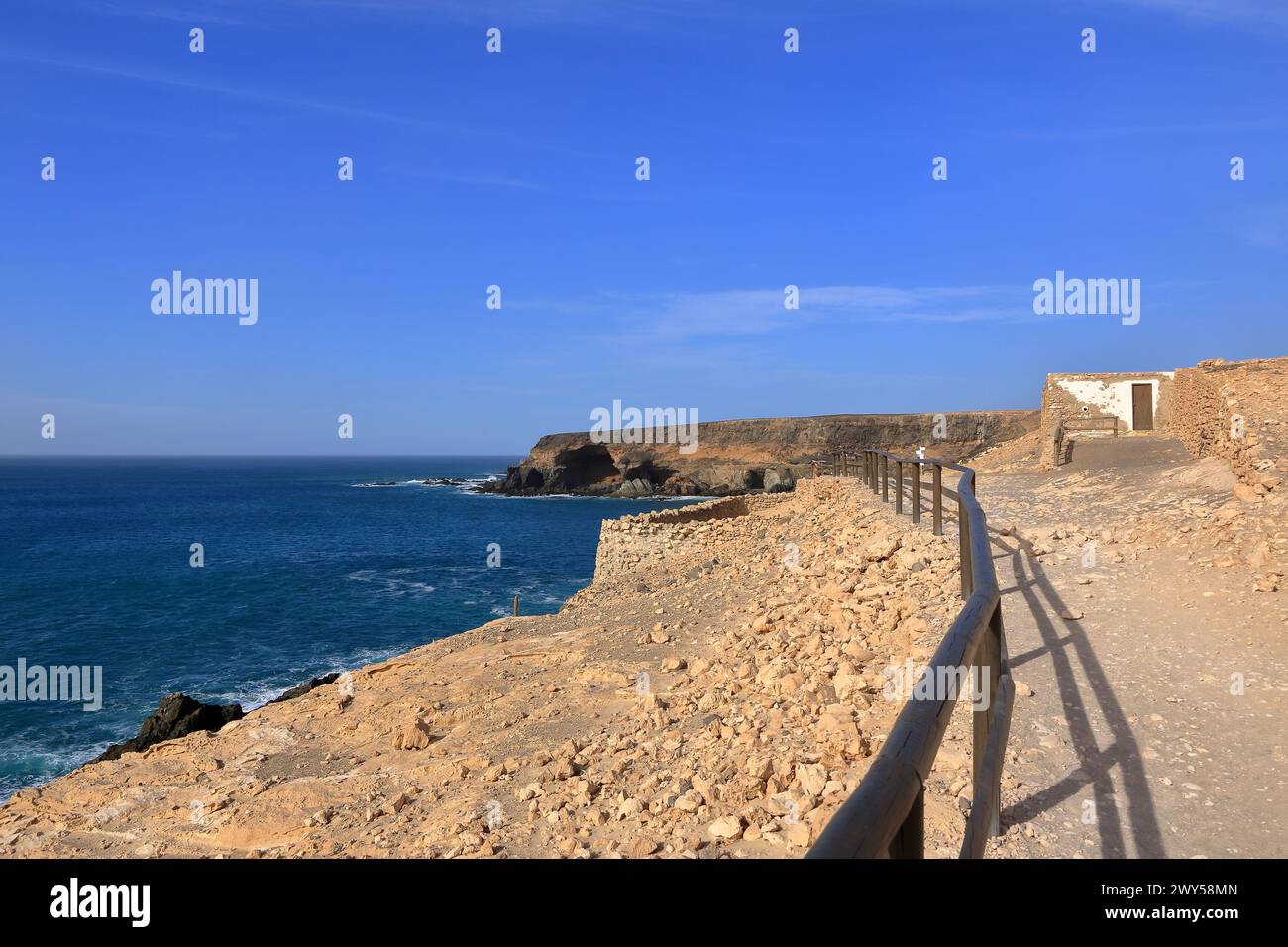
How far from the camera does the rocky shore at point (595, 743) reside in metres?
5.08

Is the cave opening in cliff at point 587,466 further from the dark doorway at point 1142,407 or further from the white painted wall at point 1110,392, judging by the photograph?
the dark doorway at point 1142,407

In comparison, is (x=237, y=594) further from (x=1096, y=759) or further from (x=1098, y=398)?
(x=1096, y=759)

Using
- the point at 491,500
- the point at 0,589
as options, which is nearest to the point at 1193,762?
the point at 0,589

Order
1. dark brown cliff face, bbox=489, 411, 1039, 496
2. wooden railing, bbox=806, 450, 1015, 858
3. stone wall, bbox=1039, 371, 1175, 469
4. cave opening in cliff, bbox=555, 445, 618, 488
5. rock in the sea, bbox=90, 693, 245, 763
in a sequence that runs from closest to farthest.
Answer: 1. wooden railing, bbox=806, 450, 1015, 858
2. rock in the sea, bbox=90, 693, 245, 763
3. stone wall, bbox=1039, 371, 1175, 469
4. dark brown cliff face, bbox=489, 411, 1039, 496
5. cave opening in cliff, bbox=555, 445, 618, 488

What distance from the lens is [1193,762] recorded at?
3.89 metres

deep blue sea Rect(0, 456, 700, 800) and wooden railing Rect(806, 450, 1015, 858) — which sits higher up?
wooden railing Rect(806, 450, 1015, 858)

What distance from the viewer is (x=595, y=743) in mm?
7621

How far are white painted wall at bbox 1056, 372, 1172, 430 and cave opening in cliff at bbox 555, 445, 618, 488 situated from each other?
68598 millimetres

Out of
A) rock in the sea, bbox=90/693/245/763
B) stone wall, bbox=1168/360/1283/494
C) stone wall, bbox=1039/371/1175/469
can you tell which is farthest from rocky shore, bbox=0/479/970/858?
stone wall, bbox=1039/371/1175/469

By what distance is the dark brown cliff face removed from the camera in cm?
8108

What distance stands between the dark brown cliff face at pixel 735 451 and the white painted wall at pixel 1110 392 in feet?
168
